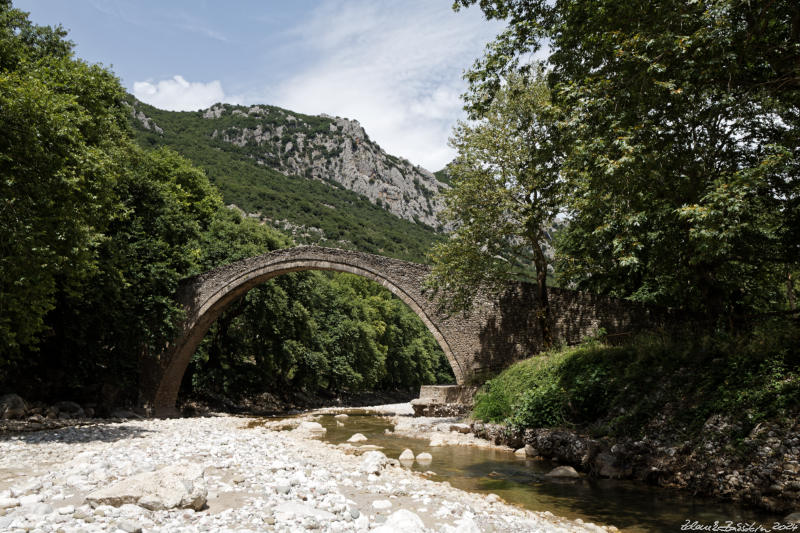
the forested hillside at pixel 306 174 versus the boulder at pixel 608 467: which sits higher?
the forested hillside at pixel 306 174

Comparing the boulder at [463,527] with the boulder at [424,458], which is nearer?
the boulder at [463,527]

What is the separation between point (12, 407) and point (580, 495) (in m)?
11.7

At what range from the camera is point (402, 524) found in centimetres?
366

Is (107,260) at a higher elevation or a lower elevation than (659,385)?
higher

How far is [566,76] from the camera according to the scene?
26.7 feet

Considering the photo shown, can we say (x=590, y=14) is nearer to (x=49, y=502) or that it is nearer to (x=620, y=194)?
(x=620, y=194)

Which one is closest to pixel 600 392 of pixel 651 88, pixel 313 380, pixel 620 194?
pixel 620 194

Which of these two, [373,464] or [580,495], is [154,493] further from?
[580,495]

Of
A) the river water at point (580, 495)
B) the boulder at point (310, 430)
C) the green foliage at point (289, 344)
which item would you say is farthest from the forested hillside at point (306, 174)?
the river water at point (580, 495)

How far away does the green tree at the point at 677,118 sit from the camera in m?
5.73

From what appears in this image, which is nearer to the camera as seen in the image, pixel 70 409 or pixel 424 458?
pixel 424 458

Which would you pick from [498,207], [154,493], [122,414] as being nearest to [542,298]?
[498,207]

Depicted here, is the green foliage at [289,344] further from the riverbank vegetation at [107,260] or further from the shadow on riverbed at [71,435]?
the shadow on riverbed at [71,435]

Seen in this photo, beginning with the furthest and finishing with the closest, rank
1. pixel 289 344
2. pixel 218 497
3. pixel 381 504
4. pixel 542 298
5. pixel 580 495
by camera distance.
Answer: pixel 289 344 < pixel 542 298 < pixel 580 495 < pixel 381 504 < pixel 218 497
